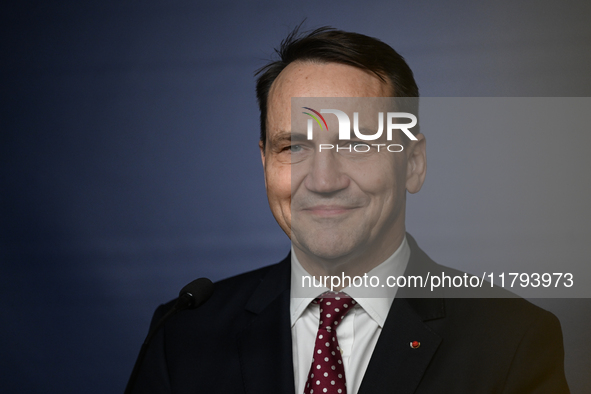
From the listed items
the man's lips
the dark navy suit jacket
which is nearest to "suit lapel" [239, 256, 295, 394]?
the dark navy suit jacket

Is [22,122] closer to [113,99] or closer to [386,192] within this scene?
[113,99]

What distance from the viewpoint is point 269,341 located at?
55.8 inches

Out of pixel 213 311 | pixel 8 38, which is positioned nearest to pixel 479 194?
pixel 213 311

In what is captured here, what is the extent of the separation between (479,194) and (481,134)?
204 mm

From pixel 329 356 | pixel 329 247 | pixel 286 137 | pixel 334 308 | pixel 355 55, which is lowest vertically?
pixel 329 356

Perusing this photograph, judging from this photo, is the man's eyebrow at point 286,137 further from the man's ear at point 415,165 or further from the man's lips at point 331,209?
the man's ear at point 415,165

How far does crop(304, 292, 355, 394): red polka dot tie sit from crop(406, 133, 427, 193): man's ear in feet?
1.22

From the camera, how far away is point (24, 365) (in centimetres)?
217


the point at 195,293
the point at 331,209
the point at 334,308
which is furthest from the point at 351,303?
the point at 195,293

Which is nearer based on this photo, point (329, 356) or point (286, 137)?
point (329, 356)

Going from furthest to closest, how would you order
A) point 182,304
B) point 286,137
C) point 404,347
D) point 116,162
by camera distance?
point 116,162
point 286,137
point 404,347
point 182,304

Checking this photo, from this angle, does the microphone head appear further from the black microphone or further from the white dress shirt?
the white dress shirt

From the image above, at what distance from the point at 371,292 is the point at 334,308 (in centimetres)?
11

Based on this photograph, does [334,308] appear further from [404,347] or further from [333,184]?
[333,184]
